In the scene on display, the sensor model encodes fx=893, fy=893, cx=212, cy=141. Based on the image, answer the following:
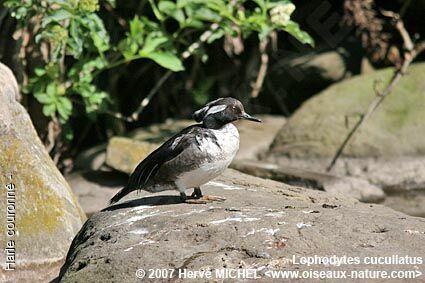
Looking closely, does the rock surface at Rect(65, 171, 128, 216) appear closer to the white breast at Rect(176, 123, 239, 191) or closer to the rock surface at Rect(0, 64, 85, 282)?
the rock surface at Rect(0, 64, 85, 282)

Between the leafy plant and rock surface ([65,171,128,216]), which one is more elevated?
the leafy plant

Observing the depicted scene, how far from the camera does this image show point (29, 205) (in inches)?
257

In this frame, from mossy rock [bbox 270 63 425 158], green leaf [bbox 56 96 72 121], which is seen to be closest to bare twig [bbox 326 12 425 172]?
mossy rock [bbox 270 63 425 158]

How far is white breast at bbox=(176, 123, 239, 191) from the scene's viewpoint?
5.76 meters

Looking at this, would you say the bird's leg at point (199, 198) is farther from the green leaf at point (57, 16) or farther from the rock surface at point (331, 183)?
the rock surface at point (331, 183)

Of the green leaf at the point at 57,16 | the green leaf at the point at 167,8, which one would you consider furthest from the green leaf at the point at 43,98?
the green leaf at the point at 167,8

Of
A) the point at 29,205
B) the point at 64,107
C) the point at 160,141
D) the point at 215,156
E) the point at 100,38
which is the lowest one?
the point at 160,141

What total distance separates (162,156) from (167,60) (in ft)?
9.10

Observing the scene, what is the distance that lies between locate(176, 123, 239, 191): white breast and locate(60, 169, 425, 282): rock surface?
19cm

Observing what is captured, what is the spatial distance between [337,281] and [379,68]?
769cm

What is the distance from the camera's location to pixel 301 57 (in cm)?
1212

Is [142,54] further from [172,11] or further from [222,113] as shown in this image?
[222,113]

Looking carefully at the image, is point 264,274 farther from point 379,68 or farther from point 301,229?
point 379,68

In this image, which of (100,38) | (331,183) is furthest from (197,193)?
(331,183)
